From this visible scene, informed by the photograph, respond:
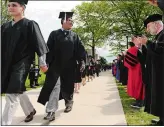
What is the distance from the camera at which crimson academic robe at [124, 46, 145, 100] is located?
324 inches

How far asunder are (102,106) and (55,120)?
219cm

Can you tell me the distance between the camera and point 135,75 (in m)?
8.39

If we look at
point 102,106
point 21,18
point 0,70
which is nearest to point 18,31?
point 21,18

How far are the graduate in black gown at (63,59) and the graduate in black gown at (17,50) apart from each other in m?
1.36

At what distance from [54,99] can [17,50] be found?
1.60 m

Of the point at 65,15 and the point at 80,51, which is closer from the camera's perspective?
the point at 65,15

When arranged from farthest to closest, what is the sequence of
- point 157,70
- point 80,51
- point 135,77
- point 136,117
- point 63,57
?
1. point 135,77
2. point 80,51
3. point 63,57
4. point 136,117
5. point 157,70

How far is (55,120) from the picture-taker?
21.6 feet

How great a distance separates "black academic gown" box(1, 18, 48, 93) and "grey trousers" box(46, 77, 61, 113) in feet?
3.98

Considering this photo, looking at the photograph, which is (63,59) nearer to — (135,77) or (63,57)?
(63,57)

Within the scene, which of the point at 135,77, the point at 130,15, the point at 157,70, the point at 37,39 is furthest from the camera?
the point at 130,15

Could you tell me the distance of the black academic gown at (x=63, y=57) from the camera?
7.21 meters

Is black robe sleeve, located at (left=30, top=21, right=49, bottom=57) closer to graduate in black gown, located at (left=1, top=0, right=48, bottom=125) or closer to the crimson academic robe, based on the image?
graduate in black gown, located at (left=1, top=0, right=48, bottom=125)

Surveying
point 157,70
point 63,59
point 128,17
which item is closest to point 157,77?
point 157,70
